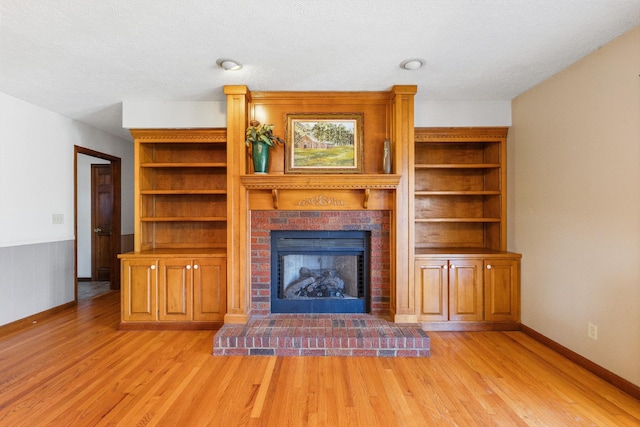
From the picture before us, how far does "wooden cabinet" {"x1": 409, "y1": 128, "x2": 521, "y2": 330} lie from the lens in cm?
328

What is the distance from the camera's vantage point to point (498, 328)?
10.8 feet

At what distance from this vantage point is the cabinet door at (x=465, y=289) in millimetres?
3283

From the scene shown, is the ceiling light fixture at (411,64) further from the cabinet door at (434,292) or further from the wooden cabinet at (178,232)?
the wooden cabinet at (178,232)

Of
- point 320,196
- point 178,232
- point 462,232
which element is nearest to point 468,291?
point 462,232

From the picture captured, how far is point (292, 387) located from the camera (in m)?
2.22

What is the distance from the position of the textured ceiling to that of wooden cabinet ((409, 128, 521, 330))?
695 millimetres

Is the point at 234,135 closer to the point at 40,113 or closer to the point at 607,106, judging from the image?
the point at 40,113

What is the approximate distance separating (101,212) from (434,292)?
210 inches

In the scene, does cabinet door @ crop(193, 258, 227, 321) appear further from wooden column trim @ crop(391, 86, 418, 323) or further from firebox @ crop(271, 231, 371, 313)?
wooden column trim @ crop(391, 86, 418, 323)

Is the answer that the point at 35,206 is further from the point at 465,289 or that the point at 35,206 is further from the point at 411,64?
the point at 465,289

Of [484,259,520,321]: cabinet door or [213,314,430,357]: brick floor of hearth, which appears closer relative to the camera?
[213,314,430,357]: brick floor of hearth

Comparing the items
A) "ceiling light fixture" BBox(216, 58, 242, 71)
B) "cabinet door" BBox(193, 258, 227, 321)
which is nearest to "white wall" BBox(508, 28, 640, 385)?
"ceiling light fixture" BBox(216, 58, 242, 71)

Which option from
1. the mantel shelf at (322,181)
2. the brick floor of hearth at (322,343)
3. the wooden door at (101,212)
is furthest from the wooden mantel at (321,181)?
the wooden door at (101,212)

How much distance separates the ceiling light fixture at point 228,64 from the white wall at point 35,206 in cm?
242
